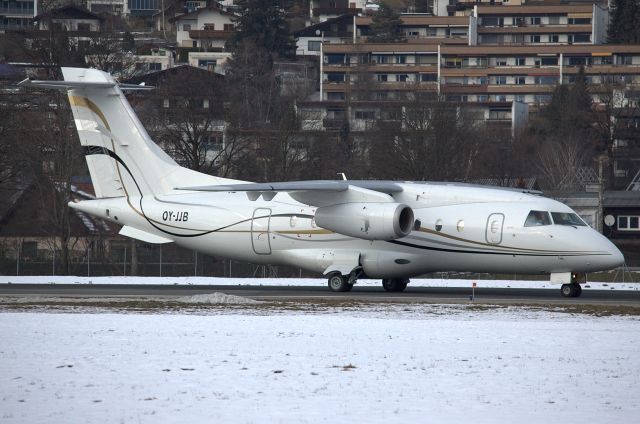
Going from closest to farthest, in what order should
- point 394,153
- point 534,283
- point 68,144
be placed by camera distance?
point 534,283 → point 68,144 → point 394,153

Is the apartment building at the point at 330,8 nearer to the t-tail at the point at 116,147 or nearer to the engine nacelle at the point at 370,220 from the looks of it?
the t-tail at the point at 116,147

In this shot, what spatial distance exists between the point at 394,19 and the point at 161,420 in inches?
5043

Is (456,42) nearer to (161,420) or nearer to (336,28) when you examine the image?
(336,28)

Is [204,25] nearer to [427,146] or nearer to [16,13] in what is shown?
[16,13]

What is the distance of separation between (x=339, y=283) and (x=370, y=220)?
8.27 feet

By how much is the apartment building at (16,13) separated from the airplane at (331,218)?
4797 inches

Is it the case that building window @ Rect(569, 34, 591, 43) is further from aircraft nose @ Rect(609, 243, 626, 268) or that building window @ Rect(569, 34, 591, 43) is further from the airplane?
aircraft nose @ Rect(609, 243, 626, 268)

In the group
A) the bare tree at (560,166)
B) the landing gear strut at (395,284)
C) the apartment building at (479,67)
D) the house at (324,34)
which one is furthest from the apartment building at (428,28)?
the landing gear strut at (395,284)

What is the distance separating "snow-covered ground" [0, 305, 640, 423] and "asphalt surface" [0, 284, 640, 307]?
4.95 metres

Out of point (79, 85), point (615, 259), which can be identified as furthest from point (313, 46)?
point (615, 259)

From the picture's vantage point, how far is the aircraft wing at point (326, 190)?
105ft

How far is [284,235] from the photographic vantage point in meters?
33.7

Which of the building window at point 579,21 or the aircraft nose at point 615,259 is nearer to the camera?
the aircraft nose at point 615,259

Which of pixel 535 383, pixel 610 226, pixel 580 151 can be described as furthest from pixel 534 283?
A: pixel 580 151
